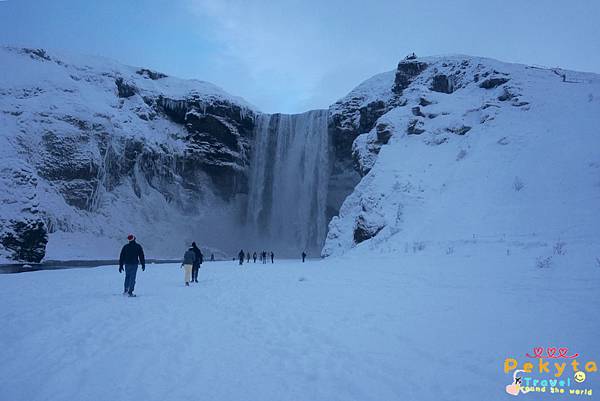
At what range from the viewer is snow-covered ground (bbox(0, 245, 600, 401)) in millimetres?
3723

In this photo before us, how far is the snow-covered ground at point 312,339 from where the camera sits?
3.72 meters

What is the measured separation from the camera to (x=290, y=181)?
51.6 metres

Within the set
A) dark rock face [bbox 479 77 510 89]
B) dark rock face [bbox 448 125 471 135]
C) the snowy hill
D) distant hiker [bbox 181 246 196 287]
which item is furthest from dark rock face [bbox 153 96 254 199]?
distant hiker [bbox 181 246 196 287]

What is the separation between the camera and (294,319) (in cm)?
677

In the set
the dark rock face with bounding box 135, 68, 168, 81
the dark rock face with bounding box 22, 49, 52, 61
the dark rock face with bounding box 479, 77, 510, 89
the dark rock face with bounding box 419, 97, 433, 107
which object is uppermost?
the dark rock face with bounding box 135, 68, 168, 81

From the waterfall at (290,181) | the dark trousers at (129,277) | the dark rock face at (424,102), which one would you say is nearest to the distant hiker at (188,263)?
the dark trousers at (129,277)

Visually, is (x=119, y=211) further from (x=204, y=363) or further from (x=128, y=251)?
(x=204, y=363)

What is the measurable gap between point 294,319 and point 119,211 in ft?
143

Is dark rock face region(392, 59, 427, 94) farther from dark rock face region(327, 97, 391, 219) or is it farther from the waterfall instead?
the waterfall

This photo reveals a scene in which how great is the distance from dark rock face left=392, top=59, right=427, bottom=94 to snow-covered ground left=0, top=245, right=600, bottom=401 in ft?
120

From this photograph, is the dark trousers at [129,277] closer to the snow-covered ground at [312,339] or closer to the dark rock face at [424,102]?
the snow-covered ground at [312,339]

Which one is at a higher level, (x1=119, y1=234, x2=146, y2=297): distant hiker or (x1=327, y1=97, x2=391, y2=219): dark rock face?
(x1=327, y1=97, x2=391, y2=219): dark rock face

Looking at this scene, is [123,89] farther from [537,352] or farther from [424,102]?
[537,352]

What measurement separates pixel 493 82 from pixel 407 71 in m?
11.7
